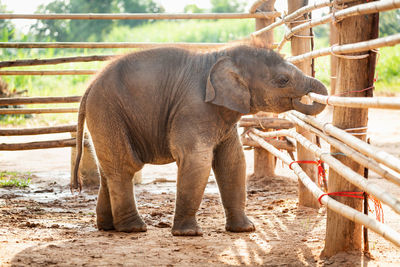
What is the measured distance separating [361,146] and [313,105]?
3.97ft

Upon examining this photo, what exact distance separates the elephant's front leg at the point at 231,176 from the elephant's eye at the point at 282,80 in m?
0.59

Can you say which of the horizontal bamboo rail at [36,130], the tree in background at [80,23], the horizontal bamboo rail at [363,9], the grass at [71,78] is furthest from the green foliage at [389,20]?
the tree in background at [80,23]

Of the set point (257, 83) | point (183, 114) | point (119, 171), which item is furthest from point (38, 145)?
point (257, 83)

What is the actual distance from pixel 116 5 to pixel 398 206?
38297mm

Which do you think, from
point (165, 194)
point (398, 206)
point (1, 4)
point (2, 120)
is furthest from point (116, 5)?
point (398, 206)

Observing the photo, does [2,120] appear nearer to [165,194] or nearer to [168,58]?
[165,194]

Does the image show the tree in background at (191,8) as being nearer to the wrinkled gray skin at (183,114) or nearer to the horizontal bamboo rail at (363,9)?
the wrinkled gray skin at (183,114)

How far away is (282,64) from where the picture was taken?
4.14 meters

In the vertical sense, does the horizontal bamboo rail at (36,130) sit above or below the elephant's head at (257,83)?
below

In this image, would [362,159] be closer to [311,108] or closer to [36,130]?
[311,108]

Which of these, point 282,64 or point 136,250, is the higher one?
point 282,64

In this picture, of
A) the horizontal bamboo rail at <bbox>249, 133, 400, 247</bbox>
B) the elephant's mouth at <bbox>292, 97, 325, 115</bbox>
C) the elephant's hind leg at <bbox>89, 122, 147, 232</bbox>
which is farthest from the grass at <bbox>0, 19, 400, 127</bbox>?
the horizontal bamboo rail at <bbox>249, 133, 400, 247</bbox>

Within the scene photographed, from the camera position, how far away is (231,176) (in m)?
4.43

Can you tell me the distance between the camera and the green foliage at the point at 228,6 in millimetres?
48312
